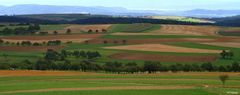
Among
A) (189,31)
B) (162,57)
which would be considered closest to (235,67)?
(162,57)

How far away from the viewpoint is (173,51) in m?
87.9

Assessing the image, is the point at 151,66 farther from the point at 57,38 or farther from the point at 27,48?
the point at 57,38

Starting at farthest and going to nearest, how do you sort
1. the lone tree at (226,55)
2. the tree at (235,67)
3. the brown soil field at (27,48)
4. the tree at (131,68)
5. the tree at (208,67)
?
the brown soil field at (27,48)
the lone tree at (226,55)
the tree at (208,67)
the tree at (235,67)
the tree at (131,68)

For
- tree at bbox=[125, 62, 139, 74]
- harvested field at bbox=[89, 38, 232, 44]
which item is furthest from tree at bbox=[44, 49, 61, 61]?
harvested field at bbox=[89, 38, 232, 44]

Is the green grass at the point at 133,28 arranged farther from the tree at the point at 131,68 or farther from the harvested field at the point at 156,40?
the tree at the point at 131,68

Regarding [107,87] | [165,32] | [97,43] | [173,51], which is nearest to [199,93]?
[107,87]

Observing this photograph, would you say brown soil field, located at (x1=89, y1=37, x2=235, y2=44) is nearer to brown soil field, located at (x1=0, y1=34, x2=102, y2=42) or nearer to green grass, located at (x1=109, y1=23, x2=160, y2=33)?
brown soil field, located at (x1=0, y1=34, x2=102, y2=42)

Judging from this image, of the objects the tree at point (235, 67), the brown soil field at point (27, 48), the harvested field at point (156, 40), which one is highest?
the tree at point (235, 67)

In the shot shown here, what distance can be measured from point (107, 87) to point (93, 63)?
28.6 meters

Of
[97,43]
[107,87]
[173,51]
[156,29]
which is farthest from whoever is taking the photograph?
[156,29]

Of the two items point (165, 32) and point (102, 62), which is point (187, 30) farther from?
point (102, 62)

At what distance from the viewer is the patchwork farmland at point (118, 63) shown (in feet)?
149

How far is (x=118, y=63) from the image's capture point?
7275 centimetres

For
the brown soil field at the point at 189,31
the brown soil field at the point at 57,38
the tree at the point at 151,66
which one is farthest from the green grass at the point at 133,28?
the tree at the point at 151,66
